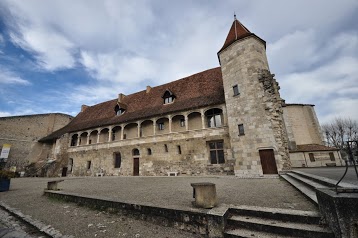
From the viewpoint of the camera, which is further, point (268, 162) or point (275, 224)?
point (268, 162)

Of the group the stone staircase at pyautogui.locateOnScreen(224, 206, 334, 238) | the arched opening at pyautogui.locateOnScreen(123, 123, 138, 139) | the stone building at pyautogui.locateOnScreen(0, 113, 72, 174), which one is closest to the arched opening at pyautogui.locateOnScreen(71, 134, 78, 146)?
the stone building at pyautogui.locateOnScreen(0, 113, 72, 174)

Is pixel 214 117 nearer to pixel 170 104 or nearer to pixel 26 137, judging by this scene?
pixel 170 104

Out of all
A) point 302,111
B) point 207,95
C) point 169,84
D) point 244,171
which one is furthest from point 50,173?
point 302,111

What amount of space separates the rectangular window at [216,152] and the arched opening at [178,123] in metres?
3.28

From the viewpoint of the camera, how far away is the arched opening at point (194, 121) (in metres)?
14.9

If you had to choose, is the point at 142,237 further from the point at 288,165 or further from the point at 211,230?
the point at 288,165

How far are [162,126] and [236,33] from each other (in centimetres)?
1117

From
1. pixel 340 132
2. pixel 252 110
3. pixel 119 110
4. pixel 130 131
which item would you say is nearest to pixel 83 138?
pixel 119 110

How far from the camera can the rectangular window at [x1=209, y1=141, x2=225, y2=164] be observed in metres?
13.3

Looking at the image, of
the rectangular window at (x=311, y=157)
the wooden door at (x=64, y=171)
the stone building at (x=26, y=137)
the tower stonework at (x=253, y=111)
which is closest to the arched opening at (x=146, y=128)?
the tower stonework at (x=253, y=111)

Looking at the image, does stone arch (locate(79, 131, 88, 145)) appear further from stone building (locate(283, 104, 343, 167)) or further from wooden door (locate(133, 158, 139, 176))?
stone building (locate(283, 104, 343, 167))

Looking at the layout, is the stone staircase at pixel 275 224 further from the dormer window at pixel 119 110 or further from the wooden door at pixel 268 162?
the dormer window at pixel 119 110

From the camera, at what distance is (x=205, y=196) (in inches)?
153

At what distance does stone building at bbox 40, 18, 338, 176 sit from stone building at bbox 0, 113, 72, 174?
20.9 feet
